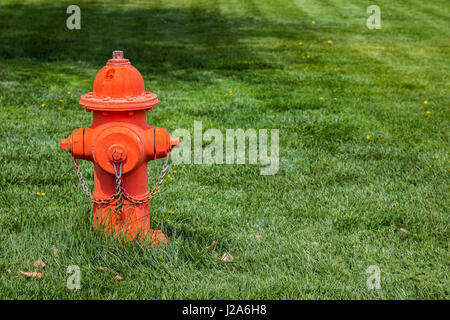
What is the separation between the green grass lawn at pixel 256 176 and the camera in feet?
10.00

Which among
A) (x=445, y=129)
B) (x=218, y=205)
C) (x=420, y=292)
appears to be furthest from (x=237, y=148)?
(x=420, y=292)

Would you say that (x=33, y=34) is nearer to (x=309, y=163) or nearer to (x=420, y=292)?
(x=309, y=163)

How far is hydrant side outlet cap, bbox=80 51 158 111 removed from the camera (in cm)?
295

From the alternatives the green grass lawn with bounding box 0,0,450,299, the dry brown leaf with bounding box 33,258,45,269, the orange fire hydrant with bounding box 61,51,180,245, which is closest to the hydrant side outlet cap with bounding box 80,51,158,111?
the orange fire hydrant with bounding box 61,51,180,245

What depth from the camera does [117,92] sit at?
2984 millimetres

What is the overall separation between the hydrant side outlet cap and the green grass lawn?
2.58 ft

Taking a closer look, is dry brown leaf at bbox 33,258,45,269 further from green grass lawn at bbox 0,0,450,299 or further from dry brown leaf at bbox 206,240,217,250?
dry brown leaf at bbox 206,240,217,250

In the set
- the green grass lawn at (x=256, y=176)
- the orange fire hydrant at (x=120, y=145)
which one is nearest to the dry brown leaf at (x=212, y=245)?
the green grass lawn at (x=256, y=176)

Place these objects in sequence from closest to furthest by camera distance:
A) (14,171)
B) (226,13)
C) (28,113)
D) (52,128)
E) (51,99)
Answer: (14,171) → (52,128) → (28,113) → (51,99) → (226,13)

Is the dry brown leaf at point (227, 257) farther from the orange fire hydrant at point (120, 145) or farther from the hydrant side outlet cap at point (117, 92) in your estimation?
the hydrant side outlet cap at point (117, 92)

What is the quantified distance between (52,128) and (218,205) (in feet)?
8.43

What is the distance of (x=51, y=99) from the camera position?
6.94 metres

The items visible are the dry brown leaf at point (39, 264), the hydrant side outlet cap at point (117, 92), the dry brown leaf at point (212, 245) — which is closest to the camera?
the hydrant side outlet cap at point (117, 92)
